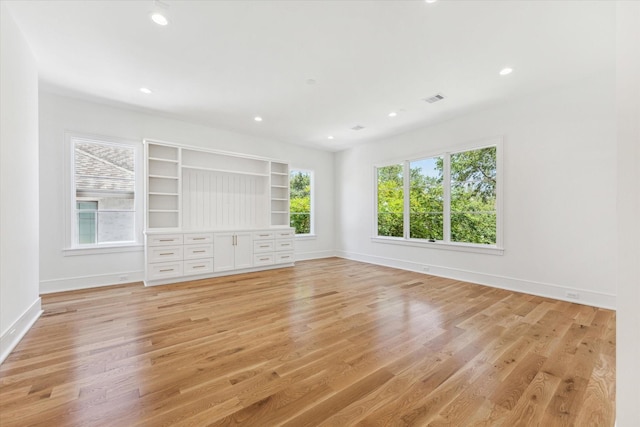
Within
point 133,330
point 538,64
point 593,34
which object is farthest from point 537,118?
point 133,330

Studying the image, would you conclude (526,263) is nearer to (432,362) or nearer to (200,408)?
(432,362)

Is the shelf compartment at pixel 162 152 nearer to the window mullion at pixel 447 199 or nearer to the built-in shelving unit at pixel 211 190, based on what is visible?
the built-in shelving unit at pixel 211 190

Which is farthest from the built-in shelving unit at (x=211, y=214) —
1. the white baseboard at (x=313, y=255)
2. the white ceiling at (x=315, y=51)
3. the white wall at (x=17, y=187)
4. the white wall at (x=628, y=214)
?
the white wall at (x=628, y=214)

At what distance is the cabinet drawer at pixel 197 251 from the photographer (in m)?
4.71

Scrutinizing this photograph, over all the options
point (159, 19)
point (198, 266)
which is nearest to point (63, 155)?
point (198, 266)

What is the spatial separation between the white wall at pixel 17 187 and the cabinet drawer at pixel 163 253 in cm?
137

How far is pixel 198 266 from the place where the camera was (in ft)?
15.8

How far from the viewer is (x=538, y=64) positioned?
123 inches

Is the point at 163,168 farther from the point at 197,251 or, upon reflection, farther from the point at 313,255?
the point at 313,255

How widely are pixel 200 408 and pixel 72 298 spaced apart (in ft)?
11.4

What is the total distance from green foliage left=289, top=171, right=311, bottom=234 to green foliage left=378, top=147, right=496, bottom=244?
213 centimetres

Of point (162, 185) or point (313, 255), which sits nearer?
point (162, 185)

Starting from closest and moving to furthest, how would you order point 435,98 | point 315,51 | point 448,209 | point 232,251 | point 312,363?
point 312,363
point 315,51
point 435,98
point 448,209
point 232,251

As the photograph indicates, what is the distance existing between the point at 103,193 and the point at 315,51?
13.9 ft
